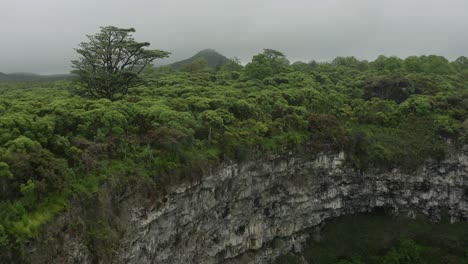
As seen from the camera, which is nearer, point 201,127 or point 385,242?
point 201,127

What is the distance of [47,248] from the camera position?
1820 cm

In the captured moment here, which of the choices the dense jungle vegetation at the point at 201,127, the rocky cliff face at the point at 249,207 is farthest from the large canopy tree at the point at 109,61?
the rocky cliff face at the point at 249,207

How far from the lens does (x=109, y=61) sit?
35.6 metres

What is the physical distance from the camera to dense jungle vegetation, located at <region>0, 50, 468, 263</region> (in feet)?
65.4

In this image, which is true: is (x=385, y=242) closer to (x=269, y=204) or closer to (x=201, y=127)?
(x=269, y=204)

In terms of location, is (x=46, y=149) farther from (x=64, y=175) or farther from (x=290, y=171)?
(x=290, y=171)

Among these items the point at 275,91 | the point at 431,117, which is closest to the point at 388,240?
the point at 431,117

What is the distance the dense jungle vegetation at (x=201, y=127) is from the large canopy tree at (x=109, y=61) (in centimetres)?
152

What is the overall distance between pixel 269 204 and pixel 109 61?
57.7ft

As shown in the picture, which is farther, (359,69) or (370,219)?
(359,69)

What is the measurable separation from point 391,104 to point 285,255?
19117 millimetres

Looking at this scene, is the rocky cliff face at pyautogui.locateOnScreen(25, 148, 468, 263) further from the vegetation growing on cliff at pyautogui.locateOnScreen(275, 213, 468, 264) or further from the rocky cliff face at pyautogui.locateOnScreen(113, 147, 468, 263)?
the vegetation growing on cliff at pyautogui.locateOnScreen(275, 213, 468, 264)

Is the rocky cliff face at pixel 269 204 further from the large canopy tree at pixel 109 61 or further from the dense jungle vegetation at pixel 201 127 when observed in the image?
the large canopy tree at pixel 109 61

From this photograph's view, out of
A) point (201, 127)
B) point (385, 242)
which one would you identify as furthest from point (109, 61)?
point (385, 242)
